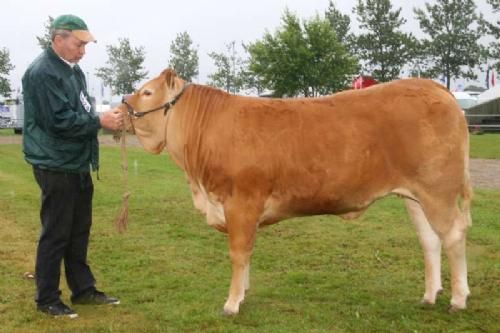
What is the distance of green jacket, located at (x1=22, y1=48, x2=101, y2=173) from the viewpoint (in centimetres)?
552

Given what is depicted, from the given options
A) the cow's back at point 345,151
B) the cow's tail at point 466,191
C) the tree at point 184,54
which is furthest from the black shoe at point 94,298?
the tree at point 184,54

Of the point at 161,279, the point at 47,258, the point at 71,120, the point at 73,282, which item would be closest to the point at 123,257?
the point at 161,279

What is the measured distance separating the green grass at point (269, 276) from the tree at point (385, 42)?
5717cm

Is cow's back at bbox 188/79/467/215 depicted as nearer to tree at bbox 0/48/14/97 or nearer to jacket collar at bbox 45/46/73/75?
jacket collar at bbox 45/46/73/75

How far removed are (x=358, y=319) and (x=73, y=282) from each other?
2.72m

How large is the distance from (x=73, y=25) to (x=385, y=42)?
Result: 64123 millimetres

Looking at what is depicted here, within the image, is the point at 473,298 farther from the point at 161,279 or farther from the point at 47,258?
the point at 47,258

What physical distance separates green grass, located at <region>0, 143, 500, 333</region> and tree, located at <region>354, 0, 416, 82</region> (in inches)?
2251

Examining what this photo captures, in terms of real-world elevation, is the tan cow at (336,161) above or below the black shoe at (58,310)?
above

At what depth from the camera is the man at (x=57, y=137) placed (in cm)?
555

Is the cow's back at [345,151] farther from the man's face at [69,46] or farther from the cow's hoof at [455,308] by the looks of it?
the man's face at [69,46]

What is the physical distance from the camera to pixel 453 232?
217 inches

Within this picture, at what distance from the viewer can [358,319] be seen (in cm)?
549

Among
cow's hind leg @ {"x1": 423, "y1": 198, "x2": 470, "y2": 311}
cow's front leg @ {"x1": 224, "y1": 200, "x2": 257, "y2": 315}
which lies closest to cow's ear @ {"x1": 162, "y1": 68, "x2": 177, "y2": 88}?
cow's front leg @ {"x1": 224, "y1": 200, "x2": 257, "y2": 315}
